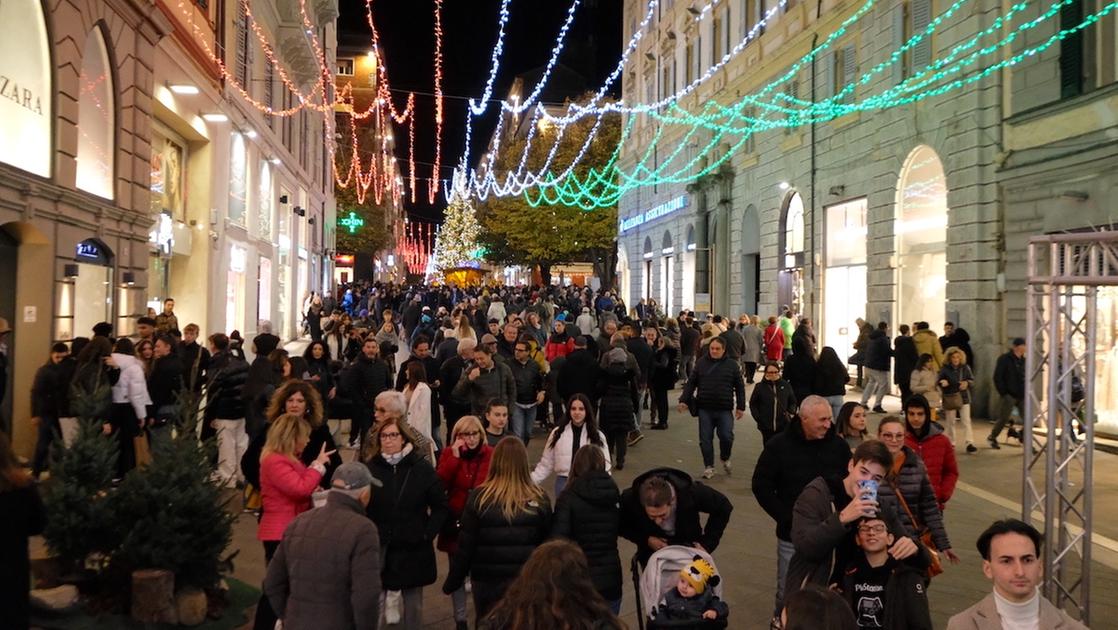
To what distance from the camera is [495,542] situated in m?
4.87

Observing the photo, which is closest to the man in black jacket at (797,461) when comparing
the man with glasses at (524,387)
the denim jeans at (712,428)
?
the denim jeans at (712,428)

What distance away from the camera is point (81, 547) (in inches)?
238

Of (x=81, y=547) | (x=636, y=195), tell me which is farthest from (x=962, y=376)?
(x=636, y=195)

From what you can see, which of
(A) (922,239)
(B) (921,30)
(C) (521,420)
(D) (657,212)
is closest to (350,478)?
(C) (521,420)

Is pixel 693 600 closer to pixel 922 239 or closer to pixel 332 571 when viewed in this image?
pixel 332 571

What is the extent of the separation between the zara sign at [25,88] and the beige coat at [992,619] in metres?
11.0

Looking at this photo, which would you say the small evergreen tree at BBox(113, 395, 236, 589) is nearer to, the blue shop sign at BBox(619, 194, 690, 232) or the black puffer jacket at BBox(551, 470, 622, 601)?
the black puffer jacket at BBox(551, 470, 622, 601)

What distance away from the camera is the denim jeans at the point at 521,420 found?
11242 millimetres

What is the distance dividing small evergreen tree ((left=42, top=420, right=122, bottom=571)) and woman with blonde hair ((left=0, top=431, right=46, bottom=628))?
6.15 ft

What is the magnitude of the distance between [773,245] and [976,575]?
1935 cm

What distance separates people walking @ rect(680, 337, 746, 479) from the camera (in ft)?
35.8

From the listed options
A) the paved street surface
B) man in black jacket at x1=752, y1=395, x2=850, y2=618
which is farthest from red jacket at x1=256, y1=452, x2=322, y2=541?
man in black jacket at x1=752, y1=395, x2=850, y2=618

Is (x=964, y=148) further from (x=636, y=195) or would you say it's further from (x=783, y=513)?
(x=636, y=195)

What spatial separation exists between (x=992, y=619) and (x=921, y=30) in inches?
670
